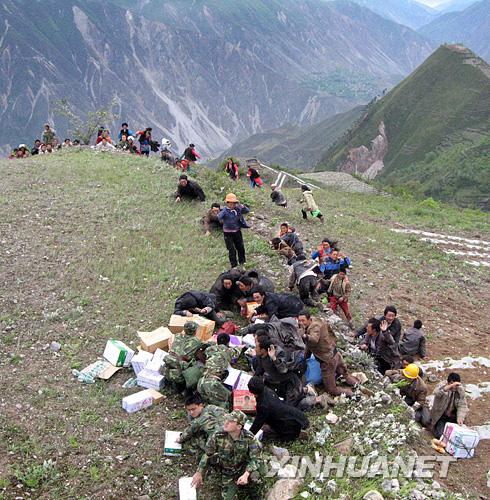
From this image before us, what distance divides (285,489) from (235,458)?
0.75 metres

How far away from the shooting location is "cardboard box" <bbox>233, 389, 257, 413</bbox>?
596 cm

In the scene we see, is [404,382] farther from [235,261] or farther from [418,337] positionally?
[235,261]

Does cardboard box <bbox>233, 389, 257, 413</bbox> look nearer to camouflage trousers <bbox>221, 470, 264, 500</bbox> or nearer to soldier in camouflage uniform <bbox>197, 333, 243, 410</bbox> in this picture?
soldier in camouflage uniform <bbox>197, 333, 243, 410</bbox>

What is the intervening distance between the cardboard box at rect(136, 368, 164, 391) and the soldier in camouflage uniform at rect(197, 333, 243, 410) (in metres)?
0.78

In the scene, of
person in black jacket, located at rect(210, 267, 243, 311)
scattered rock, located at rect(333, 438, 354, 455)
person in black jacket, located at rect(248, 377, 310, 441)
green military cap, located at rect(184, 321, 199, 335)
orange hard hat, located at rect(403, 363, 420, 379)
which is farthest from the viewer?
person in black jacket, located at rect(210, 267, 243, 311)

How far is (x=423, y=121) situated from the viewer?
82.1 metres

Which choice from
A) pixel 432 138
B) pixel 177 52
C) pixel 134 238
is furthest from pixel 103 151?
pixel 177 52

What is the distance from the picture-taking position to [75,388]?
6.34 metres

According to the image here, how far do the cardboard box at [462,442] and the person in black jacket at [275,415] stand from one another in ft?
7.51

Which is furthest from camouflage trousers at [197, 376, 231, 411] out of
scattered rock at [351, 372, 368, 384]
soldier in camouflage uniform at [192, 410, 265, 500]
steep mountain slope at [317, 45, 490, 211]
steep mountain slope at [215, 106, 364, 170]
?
steep mountain slope at [215, 106, 364, 170]

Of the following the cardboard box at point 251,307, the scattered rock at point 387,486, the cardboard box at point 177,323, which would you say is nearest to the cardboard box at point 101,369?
the cardboard box at point 177,323

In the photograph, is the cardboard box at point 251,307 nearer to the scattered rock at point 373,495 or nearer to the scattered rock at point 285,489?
the scattered rock at point 285,489

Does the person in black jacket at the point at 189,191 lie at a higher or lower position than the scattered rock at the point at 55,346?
higher

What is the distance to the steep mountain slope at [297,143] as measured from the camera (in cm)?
11488
